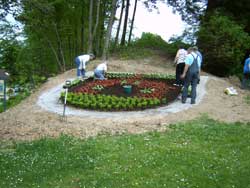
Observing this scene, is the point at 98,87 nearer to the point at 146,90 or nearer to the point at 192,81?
the point at 146,90

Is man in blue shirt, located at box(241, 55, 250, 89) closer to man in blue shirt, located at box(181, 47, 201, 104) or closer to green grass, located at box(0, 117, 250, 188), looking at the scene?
man in blue shirt, located at box(181, 47, 201, 104)

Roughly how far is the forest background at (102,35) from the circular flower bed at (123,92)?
306 centimetres

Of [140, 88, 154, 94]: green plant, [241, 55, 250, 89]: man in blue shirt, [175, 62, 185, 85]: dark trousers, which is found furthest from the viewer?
[241, 55, 250, 89]: man in blue shirt

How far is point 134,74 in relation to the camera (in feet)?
65.3

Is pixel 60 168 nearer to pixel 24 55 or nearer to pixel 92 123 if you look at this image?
pixel 92 123

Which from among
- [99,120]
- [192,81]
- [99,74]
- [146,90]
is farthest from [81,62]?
[99,120]

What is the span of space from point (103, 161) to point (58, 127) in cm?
342

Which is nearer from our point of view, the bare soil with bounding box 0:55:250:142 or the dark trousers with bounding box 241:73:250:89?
the bare soil with bounding box 0:55:250:142

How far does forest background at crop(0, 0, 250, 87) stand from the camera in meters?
21.8

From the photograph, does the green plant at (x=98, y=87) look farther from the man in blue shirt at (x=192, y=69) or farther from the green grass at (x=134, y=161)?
the green grass at (x=134, y=161)

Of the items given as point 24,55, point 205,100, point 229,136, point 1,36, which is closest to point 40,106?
point 205,100

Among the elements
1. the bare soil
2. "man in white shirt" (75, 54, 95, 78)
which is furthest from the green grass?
"man in white shirt" (75, 54, 95, 78)

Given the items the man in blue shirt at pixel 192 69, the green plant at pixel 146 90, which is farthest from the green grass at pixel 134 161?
the green plant at pixel 146 90

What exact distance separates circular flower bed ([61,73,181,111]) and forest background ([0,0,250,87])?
10.0 ft
